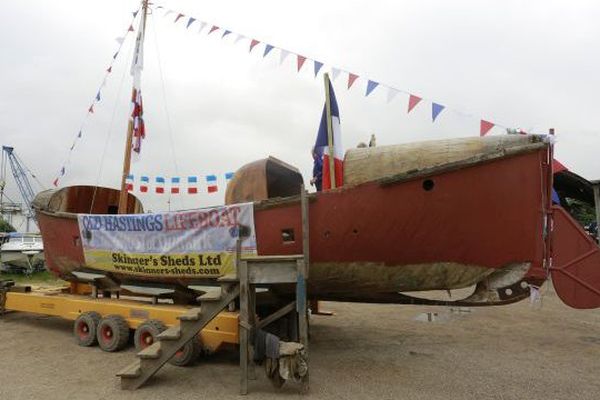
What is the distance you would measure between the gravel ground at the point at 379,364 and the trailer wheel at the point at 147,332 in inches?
10.2

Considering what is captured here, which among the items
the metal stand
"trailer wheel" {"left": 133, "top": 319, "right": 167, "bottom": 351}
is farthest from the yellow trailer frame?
the metal stand

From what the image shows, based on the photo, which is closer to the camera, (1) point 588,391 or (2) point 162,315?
(1) point 588,391

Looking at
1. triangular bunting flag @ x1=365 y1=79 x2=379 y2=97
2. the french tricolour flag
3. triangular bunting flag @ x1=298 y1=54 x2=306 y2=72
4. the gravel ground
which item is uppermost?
triangular bunting flag @ x1=298 y1=54 x2=306 y2=72

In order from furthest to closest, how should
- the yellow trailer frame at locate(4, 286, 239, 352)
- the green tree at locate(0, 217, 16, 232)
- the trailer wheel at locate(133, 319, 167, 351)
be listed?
1. the green tree at locate(0, 217, 16, 232)
2. the trailer wheel at locate(133, 319, 167, 351)
3. the yellow trailer frame at locate(4, 286, 239, 352)

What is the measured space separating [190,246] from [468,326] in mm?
5813

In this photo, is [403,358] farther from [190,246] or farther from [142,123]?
[142,123]

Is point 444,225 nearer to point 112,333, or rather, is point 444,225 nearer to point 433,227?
point 433,227

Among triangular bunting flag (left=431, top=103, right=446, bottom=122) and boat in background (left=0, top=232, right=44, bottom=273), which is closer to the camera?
triangular bunting flag (left=431, top=103, right=446, bottom=122)

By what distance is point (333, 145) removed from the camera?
20.2ft

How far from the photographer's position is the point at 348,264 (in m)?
5.57

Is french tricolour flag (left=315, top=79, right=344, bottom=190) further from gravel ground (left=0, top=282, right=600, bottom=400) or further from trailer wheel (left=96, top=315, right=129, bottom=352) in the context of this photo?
trailer wheel (left=96, top=315, right=129, bottom=352)

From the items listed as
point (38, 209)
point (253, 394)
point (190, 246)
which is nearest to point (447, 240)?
point (253, 394)

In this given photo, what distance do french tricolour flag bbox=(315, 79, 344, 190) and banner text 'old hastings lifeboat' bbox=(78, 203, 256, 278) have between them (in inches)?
45.1

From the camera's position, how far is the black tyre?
22.9 ft
